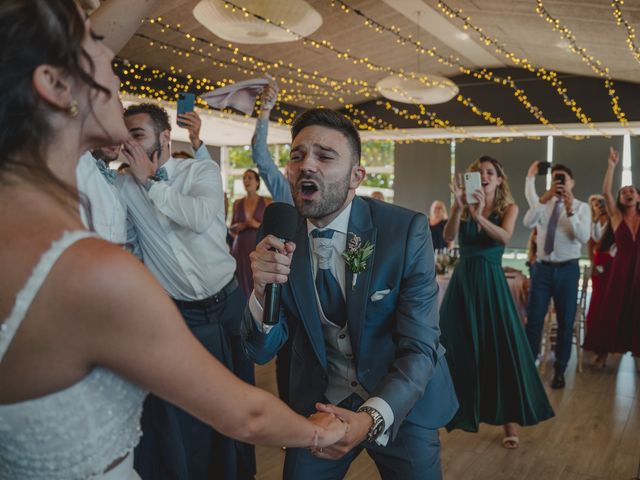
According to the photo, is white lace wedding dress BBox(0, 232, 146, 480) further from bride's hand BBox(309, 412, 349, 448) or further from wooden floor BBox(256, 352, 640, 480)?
wooden floor BBox(256, 352, 640, 480)

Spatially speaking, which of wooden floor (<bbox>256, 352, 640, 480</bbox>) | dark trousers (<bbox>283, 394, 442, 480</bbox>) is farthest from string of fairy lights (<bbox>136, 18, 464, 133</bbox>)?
dark trousers (<bbox>283, 394, 442, 480</bbox>)

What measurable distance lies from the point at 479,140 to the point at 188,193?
12.5 metres

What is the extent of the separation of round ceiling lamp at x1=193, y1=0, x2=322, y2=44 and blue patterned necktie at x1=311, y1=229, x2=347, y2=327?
342 centimetres

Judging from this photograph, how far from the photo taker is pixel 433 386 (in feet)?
6.17

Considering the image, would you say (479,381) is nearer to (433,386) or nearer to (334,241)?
(433,386)

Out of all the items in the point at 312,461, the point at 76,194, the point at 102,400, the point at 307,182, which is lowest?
the point at 312,461

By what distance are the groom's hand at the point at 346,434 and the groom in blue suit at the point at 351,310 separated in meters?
0.21

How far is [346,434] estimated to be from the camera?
53.9 inches

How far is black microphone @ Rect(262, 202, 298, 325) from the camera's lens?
60.2 inches

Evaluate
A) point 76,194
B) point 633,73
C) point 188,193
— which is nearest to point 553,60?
point 633,73

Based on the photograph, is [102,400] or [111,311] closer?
[111,311]

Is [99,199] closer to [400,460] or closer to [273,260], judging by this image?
[273,260]

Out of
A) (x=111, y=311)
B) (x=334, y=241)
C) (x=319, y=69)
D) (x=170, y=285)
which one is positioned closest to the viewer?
(x=111, y=311)

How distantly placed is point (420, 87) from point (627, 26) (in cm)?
249
